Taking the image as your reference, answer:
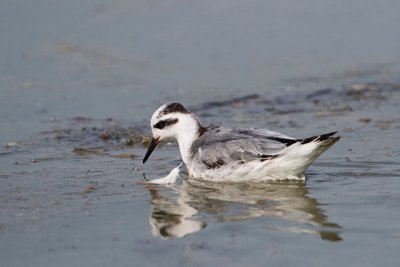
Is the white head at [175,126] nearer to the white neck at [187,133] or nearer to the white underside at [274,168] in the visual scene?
the white neck at [187,133]

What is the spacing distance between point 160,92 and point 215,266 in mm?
8602

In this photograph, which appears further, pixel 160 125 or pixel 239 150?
pixel 160 125

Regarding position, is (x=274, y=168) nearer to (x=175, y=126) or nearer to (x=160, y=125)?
(x=175, y=126)

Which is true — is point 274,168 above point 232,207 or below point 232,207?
above

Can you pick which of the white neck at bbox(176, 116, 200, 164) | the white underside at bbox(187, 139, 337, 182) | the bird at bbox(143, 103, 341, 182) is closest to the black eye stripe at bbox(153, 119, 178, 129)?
the bird at bbox(143, 103, 341, 182)

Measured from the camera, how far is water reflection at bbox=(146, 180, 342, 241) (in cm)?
824

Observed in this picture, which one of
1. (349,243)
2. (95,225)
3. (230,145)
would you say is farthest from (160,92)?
(349,243)

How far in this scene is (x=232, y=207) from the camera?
9.11 metres

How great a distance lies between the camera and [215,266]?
23.4 feet

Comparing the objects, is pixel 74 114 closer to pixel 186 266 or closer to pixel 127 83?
pixel 127 83

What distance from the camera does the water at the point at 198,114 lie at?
7.82 meters

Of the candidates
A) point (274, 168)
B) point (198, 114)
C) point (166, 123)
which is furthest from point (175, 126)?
point (198, 114)

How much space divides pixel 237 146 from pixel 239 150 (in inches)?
2.8

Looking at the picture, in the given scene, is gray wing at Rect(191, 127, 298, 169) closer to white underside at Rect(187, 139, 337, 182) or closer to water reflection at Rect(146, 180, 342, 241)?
white underside at Rect(187, 139, 337, 182)
